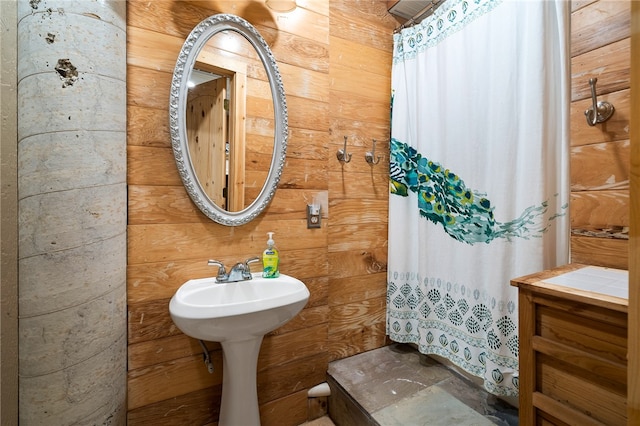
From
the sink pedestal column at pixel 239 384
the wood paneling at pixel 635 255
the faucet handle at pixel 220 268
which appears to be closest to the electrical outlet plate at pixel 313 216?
the faucet handle at pixel 220 268

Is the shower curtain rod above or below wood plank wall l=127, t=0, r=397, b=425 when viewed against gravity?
above

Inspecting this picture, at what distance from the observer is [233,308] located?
0.95 metres

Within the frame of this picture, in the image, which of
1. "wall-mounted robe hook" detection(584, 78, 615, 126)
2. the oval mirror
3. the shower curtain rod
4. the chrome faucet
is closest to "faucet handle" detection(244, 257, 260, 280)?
the chrome faucet

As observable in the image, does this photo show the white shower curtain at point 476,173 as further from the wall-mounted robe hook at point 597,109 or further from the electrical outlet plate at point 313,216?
the electrical outlet plate at point 313,216

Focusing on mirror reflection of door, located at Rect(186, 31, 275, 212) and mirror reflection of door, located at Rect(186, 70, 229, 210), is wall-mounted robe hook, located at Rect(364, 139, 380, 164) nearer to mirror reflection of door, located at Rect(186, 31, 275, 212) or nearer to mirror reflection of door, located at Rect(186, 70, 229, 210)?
mirror reflection of door, located at Rect(186, 31, 275, 212)

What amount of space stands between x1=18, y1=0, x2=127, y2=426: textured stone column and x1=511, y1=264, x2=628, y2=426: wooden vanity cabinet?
136 cm

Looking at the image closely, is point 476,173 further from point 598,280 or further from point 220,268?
point 220,268

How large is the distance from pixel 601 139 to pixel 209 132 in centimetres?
150

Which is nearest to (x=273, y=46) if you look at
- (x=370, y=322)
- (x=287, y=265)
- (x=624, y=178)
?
(x=287, y=265)

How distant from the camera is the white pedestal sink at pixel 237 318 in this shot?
94 cm

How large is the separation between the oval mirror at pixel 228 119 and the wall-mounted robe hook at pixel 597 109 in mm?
1187

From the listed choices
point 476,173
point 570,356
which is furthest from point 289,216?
point 570,356

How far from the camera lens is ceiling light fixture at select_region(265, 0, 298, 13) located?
1276mm

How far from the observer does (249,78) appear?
1320 millimetres
